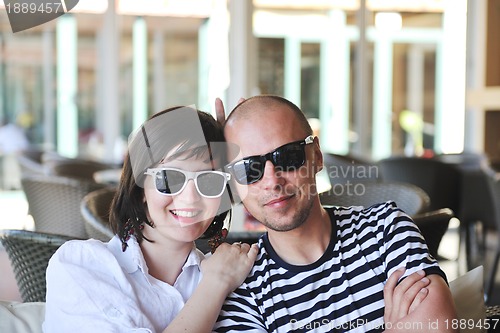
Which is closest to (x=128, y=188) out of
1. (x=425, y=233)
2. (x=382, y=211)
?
(x=382, y=211)

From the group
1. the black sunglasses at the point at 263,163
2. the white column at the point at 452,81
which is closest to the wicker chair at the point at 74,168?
the black sunglasses at the point at 263,163

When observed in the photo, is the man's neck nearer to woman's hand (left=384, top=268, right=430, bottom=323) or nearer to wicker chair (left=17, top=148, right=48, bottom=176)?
woman's hand (left=384, top=268, right=430, bottom=323)

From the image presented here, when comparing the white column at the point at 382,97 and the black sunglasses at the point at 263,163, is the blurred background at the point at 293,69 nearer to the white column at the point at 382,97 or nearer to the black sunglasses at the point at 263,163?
the white column at the point at 382,97

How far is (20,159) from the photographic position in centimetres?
566

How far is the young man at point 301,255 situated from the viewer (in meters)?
1.49

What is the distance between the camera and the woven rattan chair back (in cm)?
260

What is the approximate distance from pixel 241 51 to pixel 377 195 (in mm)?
4104

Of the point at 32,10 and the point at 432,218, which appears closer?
the point at 32,10

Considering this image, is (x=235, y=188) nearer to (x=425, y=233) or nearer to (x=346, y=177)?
(x=425, y=233)

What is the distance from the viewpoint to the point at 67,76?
775 centimetres

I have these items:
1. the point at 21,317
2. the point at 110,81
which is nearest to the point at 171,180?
the point at 21,317

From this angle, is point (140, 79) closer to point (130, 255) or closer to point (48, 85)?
point (48, 85)

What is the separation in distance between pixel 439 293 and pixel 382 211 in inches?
9.3

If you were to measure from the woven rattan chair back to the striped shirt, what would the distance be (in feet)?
3.37
